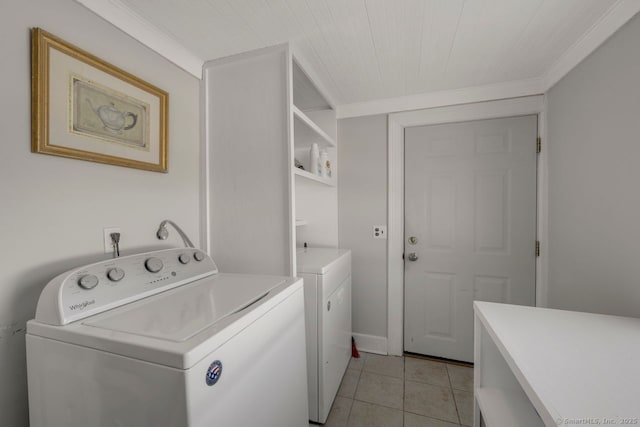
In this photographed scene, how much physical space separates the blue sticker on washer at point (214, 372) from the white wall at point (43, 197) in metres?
0.71

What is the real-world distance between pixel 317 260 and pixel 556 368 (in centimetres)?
117

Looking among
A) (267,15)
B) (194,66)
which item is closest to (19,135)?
(194,66)

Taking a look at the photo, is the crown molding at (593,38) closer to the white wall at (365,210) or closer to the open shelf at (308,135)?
the white wall at (365,210)

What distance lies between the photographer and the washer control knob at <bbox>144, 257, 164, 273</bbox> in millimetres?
977

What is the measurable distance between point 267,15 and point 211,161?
0.79 m

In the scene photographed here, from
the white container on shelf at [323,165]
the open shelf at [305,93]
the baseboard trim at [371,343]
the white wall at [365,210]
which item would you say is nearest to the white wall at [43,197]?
the open shelf at [305,93]

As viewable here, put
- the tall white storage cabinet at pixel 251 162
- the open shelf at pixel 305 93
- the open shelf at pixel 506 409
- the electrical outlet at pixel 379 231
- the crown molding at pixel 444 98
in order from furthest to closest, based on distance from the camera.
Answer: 1. the electrical outlet at pixel 379 231
2. the crown molding at pixel 444 98
3. the open shelf at pixel 305 93
4. the tall white storage cabinet at pixel 251 162
5. the open shelf at pixel 506 409

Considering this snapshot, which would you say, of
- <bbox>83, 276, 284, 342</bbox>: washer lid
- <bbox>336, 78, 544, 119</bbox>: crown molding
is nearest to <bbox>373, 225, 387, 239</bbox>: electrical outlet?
<bbox>336, 78, 544, 119</bbox>: crown molding

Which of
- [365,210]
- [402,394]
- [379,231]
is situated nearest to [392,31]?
[365,210]

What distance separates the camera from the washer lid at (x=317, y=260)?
1.45 m

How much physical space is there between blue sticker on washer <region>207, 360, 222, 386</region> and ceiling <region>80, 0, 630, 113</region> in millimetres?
1347

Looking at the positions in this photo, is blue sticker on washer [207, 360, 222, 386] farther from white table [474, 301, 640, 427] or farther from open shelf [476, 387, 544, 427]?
open shelf [476, 387, 544, 427]

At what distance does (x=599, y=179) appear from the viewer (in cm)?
127

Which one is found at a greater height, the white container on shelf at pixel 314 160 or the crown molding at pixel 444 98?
the crown molding at pixel 444 98
